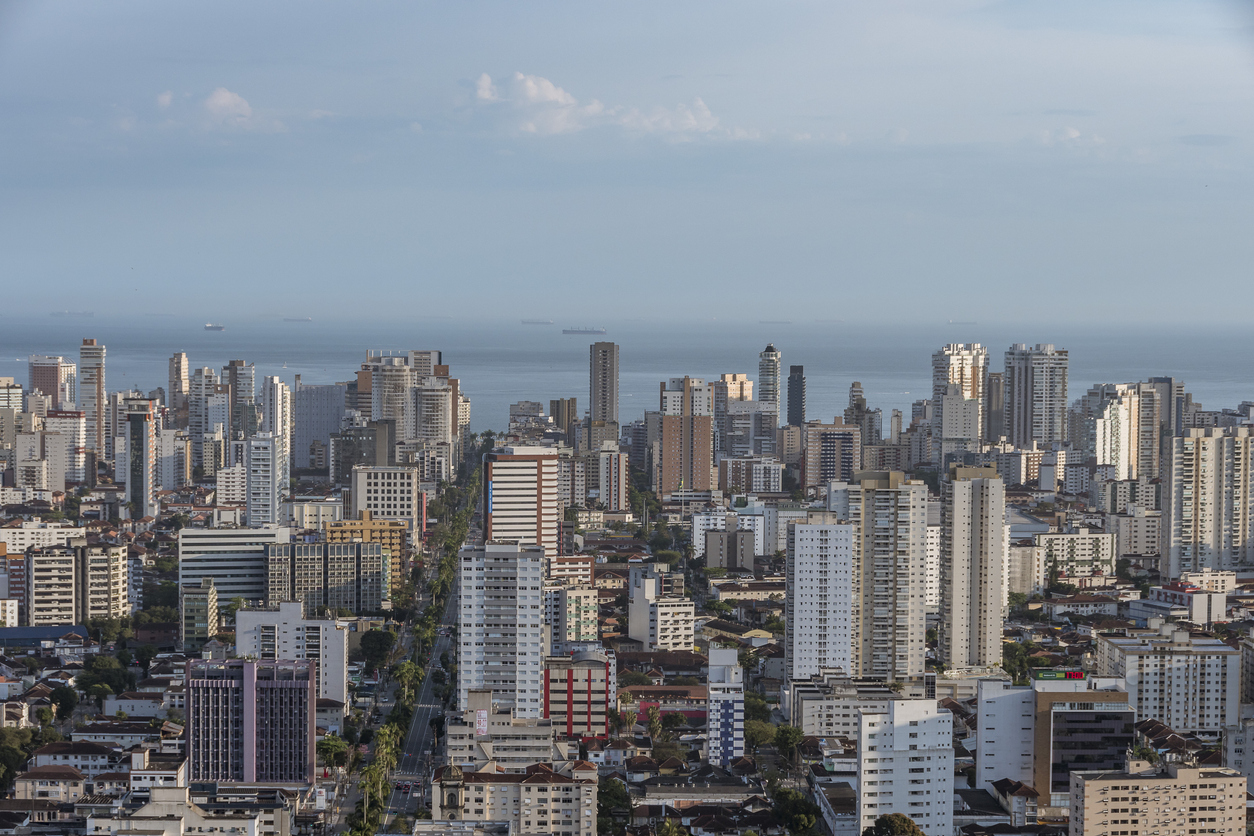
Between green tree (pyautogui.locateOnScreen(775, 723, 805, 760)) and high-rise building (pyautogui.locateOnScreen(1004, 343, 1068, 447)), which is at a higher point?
high-rise building (pyautogui.locateOnScreen(1004, 343, 1068, 447))

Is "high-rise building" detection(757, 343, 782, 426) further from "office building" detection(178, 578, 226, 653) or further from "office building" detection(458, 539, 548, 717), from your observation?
"office building" detection(458, 539, 548, 717)

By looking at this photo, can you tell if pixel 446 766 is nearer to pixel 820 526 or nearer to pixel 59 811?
pixel 59 811

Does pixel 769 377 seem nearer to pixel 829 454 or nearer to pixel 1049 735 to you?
pixel 829 454

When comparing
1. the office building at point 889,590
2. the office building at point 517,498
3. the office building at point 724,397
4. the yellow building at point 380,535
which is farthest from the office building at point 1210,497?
the office building at point 724,397

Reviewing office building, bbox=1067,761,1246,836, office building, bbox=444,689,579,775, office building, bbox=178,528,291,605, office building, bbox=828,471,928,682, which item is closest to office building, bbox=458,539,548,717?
office building, bbox=444,689,579,775

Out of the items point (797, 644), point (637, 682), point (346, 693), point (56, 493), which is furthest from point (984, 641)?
point (56, 493)

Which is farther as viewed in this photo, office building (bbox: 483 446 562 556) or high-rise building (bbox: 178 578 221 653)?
office building (bbox: 483 446 562 556)

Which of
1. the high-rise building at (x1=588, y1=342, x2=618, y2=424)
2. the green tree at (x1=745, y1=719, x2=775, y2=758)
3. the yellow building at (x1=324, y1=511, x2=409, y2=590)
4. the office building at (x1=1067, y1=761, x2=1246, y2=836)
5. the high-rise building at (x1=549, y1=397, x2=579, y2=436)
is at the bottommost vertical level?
the green tree at (x1=745, y1=719, x2=775, y2=758)
